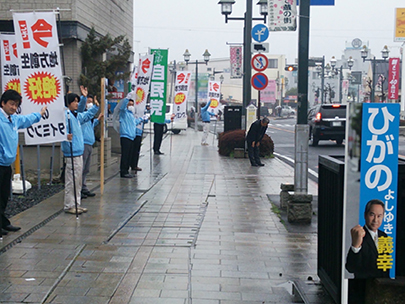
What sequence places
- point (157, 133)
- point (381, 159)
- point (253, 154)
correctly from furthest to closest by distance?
point (157, 133) → point (253, 154) → point (381, 159)

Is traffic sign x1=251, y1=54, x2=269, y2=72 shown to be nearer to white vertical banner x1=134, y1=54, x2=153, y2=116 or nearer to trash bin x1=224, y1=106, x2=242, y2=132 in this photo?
white vertical banner x1=134, y1=54, x2=153, y2=116

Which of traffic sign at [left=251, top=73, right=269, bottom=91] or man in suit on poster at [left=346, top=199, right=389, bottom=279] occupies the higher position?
traffic sign at [left=251, top=73, right=269, bottom=91]

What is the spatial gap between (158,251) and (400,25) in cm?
3467

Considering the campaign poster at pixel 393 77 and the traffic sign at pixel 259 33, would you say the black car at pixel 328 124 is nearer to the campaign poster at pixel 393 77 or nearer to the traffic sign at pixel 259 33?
the traffic sign at pixel 259 33

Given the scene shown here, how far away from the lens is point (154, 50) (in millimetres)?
15477

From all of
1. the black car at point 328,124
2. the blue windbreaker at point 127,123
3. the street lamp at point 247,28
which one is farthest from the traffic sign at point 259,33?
the black car at point 328,124

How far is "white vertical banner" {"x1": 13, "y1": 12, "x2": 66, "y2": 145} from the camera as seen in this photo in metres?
8.36

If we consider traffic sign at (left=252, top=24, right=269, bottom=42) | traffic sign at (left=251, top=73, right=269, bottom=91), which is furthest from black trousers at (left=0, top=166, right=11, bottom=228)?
traffic sign at (left=252, top=24, right=269, bottom=42)

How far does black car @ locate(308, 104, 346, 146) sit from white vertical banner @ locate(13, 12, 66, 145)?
16728 millimetres

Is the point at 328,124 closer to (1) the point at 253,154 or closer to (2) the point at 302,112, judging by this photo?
(1) the point at 253,154

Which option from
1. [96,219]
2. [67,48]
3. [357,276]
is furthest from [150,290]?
[67,48]

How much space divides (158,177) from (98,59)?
357 centimetres

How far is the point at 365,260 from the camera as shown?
4.05 m

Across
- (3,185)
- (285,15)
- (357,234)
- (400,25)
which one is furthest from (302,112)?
(400,25)
